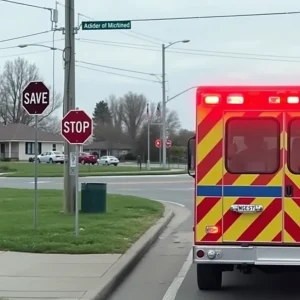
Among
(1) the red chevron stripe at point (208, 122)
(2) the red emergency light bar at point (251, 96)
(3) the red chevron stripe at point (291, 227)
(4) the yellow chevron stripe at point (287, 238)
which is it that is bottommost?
(4) the yellow chevron stripe at point (287, 238)

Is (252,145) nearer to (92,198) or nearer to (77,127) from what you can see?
(77,127)

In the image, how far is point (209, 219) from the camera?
7.77 meters

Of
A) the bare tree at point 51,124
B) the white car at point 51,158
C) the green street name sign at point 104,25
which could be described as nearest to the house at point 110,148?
the bare tree at point 51,124

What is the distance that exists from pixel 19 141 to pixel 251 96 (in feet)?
275

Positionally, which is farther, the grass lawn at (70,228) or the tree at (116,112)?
the tree at (116,112)

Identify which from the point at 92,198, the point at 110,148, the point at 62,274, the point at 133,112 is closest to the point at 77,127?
the point at 62,274

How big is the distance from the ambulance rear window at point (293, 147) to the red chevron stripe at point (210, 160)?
0.81 m

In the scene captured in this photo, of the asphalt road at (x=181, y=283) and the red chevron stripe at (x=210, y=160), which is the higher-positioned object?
the red chevron stripe at (x=210, y=160)

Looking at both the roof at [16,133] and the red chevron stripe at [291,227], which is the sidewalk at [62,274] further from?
the roof at [16,133]

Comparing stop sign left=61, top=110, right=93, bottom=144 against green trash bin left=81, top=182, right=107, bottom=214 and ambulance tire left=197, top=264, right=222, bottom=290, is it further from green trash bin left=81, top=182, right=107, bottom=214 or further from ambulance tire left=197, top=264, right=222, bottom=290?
green trash bin left=81, top=182, right=107, bottom=214

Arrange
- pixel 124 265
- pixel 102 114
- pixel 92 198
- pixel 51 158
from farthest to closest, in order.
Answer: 1. pixel 102 114
2. pixel 51 158
3. pixel 92 198
4. pixel 124 265

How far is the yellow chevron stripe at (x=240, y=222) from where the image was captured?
7.69 meters

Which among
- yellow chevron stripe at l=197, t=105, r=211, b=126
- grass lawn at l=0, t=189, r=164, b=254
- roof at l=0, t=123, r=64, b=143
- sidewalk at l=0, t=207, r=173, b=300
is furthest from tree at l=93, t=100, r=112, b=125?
yellow chevron stripe at l=197, t=105, r=211, b=126

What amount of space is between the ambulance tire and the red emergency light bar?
6.82ft
